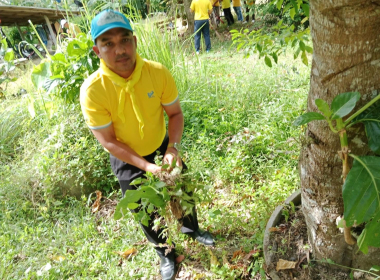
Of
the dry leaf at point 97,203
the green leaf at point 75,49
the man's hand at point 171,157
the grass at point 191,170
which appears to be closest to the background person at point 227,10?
the grass at point 191,170

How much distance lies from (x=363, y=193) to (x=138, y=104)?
1309 mm

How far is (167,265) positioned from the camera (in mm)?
2086

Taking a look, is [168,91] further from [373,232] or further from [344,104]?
[373,232]

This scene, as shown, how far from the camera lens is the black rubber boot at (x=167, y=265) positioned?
2059mm

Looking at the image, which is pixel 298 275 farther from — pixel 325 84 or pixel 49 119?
pixel 49 119

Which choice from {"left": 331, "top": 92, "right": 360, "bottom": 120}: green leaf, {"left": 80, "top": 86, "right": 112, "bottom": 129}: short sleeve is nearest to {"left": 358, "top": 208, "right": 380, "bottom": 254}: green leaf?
{"left": 331, "top": 92, "right": 360, "bottom": 120}: green leaf

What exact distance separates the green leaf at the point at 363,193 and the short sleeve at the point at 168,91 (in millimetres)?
1270

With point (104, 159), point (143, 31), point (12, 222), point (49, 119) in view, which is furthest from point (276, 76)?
point (12, 222)

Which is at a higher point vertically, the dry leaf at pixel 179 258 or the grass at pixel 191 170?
the grass at pixel 191 170

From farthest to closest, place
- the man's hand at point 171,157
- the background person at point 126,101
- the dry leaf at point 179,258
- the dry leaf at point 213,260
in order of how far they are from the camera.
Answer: the dry leaf at point 179,258, the dry leaf at point 213,260, the man's hand at point 171,157, the background person at point 126,101

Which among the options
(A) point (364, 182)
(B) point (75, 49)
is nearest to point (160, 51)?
(B) point (75, 49)

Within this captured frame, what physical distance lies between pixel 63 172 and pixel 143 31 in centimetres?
214

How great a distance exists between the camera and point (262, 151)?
2.85m

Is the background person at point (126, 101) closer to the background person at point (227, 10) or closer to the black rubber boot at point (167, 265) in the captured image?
the black rubber boot at point (167, 265)
